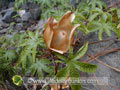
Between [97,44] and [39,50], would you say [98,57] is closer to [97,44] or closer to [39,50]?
[97,44]

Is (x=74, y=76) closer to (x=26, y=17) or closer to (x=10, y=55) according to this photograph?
(x=10, y=55)

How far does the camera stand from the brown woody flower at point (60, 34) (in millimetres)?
756

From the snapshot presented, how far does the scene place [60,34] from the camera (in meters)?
0.79

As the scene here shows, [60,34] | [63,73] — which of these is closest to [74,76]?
[63,73]

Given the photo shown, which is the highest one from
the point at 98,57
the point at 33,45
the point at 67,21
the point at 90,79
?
the point at 67,21

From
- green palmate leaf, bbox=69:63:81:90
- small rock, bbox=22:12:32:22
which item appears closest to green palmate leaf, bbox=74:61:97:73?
green palmate leaf, bbox=69:63:81:90

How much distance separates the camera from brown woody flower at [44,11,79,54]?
29.8 inches

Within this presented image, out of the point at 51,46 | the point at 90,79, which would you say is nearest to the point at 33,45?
the point at 51,46

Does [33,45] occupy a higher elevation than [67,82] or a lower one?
higher

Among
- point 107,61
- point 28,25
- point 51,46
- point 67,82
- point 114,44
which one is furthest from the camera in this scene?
point 28,25

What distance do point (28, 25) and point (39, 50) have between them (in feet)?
5.52

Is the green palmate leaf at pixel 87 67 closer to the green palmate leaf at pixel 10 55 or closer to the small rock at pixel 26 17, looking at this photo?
the green palmate leaf at pixel 10 55

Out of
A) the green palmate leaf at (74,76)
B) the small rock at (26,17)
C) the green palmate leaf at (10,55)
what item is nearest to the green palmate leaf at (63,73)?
the green palmate leaf at (74,76)

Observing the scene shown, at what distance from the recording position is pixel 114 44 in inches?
47.6
